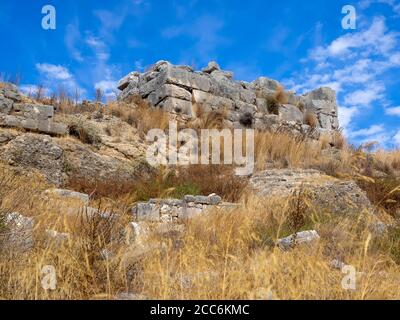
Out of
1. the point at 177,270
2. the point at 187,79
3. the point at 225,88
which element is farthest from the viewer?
the point at 225,88

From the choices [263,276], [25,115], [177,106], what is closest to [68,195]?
[25,115]

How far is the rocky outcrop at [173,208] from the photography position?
23.4 feet

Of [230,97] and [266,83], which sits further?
[266,83]

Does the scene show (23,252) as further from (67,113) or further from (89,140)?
(67,113)

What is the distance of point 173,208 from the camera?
756cm

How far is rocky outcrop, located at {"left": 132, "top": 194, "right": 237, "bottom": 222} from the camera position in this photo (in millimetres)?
7143

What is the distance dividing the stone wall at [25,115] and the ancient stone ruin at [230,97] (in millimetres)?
4182

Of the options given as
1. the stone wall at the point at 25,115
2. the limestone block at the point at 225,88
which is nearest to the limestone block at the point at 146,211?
the stone wall at the point at 25,115

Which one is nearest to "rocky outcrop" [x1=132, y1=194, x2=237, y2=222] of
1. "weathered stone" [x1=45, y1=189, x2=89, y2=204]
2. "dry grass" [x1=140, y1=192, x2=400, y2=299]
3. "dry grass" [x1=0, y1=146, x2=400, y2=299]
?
"weathered stone" [x1=45, y1=189, x2=89, y2=204]

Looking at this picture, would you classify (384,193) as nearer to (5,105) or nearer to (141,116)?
(141,116)

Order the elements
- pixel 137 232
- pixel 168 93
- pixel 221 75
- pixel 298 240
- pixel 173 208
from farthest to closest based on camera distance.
A: pixel 221 75 < pixel 168 93 < pixel 173 208 < pixel 137 232 < pixel 298 240

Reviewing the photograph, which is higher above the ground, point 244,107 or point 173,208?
point 244,107

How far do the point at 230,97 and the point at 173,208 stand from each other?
888 cm

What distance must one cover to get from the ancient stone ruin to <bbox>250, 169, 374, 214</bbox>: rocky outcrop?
4768 millimetres
